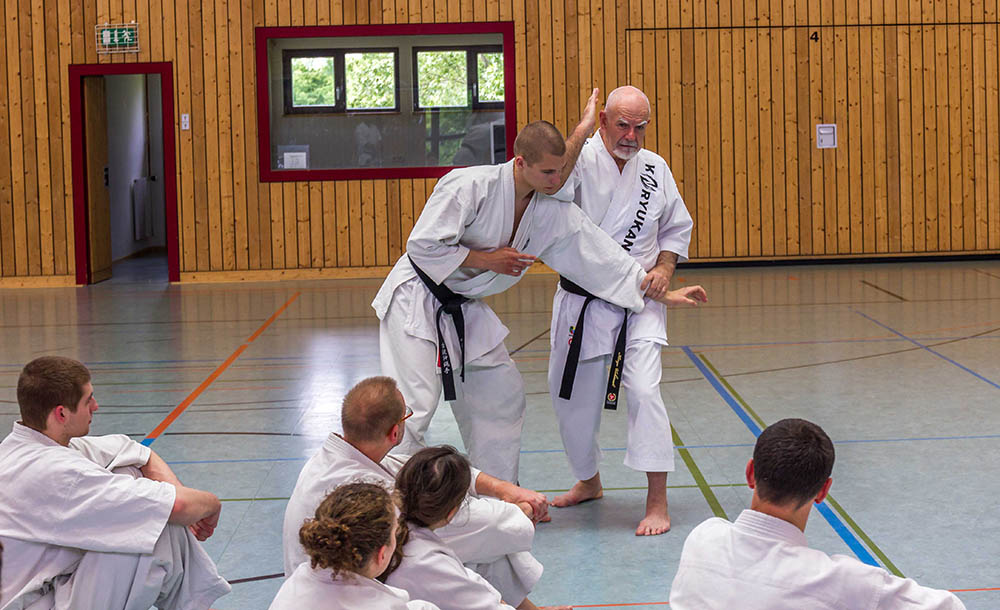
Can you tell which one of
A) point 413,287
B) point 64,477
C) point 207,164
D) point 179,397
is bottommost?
point 179,397

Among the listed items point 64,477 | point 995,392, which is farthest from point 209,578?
point 995,392

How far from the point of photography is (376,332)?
8.26 meters

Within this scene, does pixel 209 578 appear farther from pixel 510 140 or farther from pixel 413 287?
pixel 510 140

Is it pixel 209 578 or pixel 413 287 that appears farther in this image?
pixel 413 287

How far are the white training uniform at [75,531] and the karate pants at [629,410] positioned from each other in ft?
5.74

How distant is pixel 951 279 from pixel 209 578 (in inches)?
354

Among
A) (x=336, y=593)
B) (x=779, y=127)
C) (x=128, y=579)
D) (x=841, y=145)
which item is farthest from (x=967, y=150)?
(x=336, y=593)

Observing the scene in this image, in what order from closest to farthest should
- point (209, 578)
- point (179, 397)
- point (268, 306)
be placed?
point (209, 578) → point (179, 397) → point (268, 306)

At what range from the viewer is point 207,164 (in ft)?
38.5

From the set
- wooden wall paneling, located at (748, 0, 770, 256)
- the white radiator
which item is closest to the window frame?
wooden wall paneling, located at (748, 0, 770, 256)

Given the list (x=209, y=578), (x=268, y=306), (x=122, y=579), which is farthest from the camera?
(x=268, y=306)

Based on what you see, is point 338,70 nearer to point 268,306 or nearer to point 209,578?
point 268,306

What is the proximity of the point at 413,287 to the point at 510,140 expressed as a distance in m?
7.93

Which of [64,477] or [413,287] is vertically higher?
[413,287]
